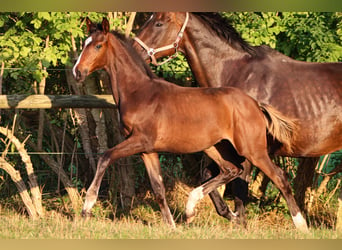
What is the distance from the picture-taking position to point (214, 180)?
20.6ft

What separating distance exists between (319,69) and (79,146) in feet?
12.9

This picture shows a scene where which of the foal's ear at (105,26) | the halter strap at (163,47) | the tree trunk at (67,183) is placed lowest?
the tree trunk at (67,183)

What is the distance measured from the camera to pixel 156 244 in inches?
104

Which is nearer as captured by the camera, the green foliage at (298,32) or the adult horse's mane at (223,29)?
the adult horse's mane at (223,29)

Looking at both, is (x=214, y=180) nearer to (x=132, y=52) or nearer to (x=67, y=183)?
(x=132, y=52)

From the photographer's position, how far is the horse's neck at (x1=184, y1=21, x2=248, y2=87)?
676 centimetres

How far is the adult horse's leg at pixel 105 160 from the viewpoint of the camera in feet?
19.0

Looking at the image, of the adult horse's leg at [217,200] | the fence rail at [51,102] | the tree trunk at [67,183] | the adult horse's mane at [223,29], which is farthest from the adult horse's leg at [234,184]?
the tree trunk at [67,183]

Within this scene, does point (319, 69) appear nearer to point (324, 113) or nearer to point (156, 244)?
point (324, 113)

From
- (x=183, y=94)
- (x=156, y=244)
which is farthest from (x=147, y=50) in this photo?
(x=156, y=244)

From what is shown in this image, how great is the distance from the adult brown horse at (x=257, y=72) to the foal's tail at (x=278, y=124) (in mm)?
196

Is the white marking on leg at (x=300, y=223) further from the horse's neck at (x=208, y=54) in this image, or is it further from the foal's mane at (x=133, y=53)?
the foal's mane at (x=133, y=53)

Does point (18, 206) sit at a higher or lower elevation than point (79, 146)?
lower

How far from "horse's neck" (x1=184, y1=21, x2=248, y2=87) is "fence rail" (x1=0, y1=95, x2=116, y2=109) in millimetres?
1131
